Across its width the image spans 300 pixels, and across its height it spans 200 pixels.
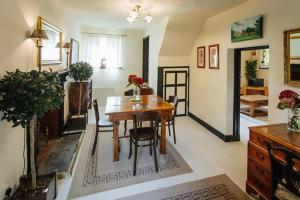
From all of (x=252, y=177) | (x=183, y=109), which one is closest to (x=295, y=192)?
(x=252, y=177)

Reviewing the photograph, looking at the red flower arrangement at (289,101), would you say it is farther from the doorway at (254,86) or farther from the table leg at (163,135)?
the doorway at (254,86)

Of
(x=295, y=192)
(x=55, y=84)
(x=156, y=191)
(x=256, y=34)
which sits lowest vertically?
(x=156, y=191)

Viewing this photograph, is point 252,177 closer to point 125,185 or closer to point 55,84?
point 125,185

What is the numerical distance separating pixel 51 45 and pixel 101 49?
3.40 m

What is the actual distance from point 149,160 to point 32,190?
5.48 ft

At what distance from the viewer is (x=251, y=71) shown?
25.5 ft

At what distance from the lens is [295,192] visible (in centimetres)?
145

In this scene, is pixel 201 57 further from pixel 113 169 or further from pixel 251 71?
pixel 251 71

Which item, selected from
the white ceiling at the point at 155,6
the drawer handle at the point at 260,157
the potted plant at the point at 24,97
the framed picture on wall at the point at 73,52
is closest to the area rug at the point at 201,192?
the drawer handle at the point at 260,157

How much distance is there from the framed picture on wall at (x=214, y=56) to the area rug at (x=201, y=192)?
2.53m

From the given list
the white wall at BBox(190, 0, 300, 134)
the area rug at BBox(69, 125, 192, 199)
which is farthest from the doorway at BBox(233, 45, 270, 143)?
the area rug at BBox(69, 125, 192, 199)

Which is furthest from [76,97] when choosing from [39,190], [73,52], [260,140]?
[260,140]

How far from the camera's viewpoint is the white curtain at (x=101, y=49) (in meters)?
6.43

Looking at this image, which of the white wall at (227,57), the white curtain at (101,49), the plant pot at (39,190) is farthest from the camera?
the white curtain at (101,49)
